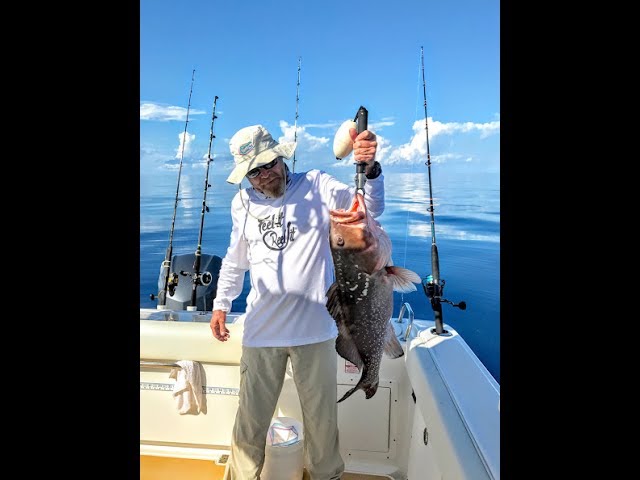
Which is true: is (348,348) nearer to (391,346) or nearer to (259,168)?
(391,346)

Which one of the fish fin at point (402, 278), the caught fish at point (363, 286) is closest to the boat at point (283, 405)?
the caught fish at point (363, 286)

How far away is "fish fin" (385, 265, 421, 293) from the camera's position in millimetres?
1588

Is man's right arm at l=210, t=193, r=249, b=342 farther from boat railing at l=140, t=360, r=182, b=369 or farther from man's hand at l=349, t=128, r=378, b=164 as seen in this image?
man's hand at l=349, t=128, r=378, b=164

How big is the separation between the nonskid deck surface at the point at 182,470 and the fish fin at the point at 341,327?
4.62 ft

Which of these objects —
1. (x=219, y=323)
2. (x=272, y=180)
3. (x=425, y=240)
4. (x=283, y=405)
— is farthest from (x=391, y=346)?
(x=425, y=240)

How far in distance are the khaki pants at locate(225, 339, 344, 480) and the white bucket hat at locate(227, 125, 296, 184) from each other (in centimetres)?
94

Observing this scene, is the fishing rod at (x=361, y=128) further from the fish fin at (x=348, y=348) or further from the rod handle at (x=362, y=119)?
the fish fin at (x=348, y=348)

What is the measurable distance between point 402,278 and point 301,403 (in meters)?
1.03

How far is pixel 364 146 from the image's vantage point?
1443 millimetres

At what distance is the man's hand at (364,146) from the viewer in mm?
1444

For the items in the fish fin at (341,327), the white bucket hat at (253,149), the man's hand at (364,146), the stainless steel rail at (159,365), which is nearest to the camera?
the man's hand at (364,146)
